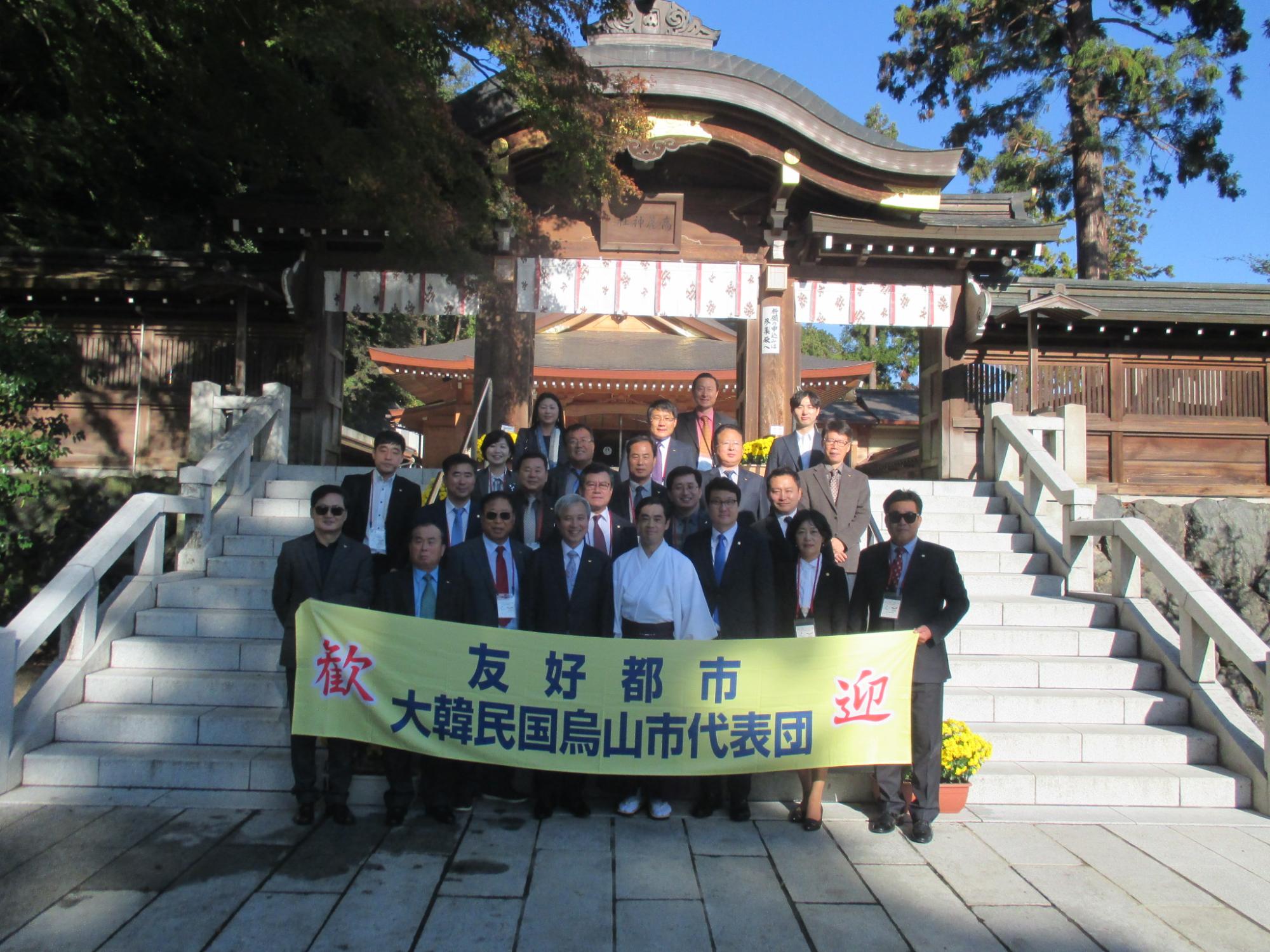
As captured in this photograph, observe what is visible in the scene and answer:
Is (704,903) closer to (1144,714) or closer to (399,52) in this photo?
(1144,714)

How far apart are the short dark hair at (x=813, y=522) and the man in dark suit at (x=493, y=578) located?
1545 millimetres

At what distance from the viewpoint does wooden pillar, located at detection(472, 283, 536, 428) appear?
10.2 meters

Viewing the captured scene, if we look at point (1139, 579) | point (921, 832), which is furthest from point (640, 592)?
point (1139, 579)

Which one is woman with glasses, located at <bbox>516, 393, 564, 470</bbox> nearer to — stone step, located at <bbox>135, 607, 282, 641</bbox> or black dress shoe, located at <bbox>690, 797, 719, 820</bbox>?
stone step, located at <bbox>135, 607, 282, 641</bbox>

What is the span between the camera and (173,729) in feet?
17.5

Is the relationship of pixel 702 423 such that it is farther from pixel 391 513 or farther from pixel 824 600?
pixel 391 513

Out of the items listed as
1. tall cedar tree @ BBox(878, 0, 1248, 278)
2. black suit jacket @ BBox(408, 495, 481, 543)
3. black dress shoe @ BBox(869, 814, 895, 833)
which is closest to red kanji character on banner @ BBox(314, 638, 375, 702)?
black suit jacket @ BBox(408, 495, 481, 543)

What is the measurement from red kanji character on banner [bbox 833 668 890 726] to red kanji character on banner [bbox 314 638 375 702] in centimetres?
249

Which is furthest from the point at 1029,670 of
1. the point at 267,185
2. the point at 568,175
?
the point at 267,185

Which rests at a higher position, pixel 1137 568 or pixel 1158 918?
pixel 1137 568

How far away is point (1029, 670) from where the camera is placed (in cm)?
613

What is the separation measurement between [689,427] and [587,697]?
2.86 meters

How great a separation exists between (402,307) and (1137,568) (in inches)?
323

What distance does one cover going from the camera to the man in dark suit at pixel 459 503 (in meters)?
5.54
